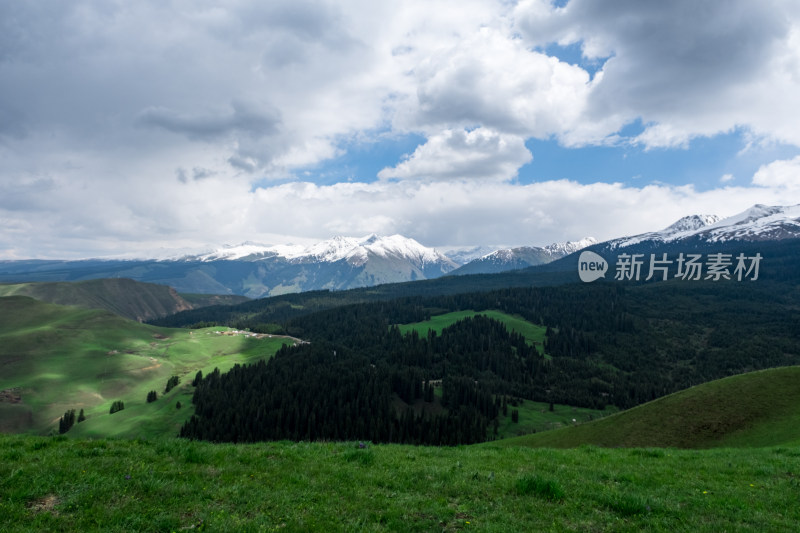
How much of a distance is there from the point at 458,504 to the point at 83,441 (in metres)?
17.5

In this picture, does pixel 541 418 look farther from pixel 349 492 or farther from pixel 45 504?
pixel 45 504

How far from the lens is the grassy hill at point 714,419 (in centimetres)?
3781

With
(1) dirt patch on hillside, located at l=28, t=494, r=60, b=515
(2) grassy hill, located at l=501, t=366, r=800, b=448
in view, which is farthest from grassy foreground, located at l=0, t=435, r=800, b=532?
(2) grassy hill, located at l=501, t=366, r=800, b=448

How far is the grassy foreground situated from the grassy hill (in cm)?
2382

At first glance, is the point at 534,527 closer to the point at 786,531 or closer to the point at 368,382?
the point at 786,531

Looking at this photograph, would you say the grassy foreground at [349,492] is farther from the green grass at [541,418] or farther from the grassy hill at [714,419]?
the green grass at [541,418]

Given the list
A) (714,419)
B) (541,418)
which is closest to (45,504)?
(714,419)

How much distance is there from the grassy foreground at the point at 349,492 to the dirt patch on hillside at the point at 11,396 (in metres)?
225

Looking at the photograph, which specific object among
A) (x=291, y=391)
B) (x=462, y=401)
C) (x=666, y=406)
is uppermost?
(x=666, y=406)

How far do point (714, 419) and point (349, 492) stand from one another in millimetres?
46806

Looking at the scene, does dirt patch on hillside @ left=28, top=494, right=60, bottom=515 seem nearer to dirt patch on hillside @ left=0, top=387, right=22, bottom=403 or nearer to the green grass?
the green grass

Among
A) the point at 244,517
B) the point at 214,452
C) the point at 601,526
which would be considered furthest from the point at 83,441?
the point at 601,526

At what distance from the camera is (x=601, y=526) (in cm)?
1153

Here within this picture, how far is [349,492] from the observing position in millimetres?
13305
